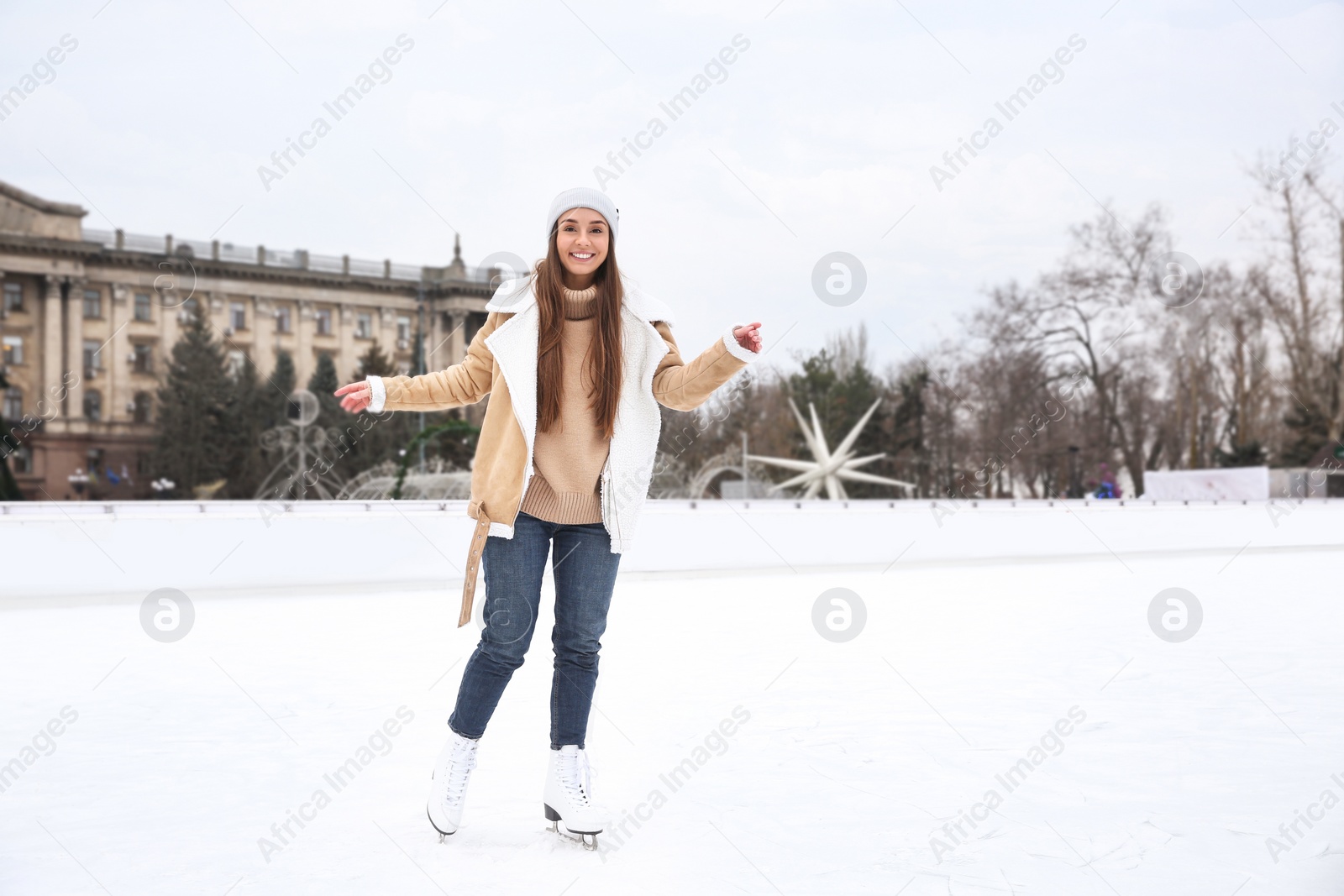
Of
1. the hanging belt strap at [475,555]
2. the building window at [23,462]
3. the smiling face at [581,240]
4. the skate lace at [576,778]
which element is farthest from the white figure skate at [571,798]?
the building window at [23,462]

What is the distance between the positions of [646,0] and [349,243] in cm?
3276

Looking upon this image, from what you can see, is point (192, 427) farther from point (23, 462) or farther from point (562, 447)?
point (562, 447)

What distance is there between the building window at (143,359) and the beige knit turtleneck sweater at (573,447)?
2224 inches

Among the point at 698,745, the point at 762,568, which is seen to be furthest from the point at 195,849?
the point at 762,568

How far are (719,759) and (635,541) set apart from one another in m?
5.41

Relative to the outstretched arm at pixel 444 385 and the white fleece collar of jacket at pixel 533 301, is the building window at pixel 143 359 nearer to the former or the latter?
the outstretched arm at pixel 444 385

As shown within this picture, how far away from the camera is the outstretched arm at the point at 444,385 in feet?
9.31

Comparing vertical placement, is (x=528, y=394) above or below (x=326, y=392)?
below

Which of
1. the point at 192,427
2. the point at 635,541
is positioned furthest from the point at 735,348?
the point at 192,427

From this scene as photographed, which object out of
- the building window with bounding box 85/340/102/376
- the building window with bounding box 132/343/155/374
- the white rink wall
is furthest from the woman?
the building window with bounding box 85/340/102/376

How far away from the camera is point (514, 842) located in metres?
2.71

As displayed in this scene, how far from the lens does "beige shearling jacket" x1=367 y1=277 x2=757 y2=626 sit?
2.73 m

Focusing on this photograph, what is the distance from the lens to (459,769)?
2756mm

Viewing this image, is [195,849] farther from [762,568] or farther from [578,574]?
[762,568]
